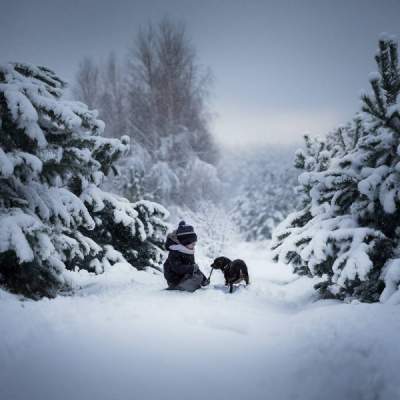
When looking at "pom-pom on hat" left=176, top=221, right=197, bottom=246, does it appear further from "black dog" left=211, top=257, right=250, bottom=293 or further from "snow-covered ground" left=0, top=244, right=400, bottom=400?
"snow-covered ground" left=0, top=244, right=400, bottom=400

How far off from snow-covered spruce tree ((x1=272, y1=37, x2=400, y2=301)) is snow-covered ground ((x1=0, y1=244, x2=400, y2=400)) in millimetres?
990

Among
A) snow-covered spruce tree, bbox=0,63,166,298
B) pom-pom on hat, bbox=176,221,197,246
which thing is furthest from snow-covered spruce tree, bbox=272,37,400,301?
snow-covered spruce tree, bbox=0,63,166,298

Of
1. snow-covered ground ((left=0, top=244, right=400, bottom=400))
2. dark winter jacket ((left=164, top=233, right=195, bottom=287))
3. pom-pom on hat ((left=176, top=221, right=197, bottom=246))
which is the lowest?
snow-covered ground ((left=0, top=244, right=400, bottom=400))

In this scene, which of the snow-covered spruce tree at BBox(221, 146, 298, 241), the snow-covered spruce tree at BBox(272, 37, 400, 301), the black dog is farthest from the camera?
the snow-covered spruce tree at BBox(221, 146, 298, 241)

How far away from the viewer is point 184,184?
16.9 meters

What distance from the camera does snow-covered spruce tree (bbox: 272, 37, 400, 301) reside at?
4.03 m

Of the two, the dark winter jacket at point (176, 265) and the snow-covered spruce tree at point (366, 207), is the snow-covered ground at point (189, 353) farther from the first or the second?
the dark winter jacket at point (176, 265)

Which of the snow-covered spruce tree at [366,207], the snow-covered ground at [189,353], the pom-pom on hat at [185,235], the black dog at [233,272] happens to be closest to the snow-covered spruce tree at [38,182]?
the snow-covered ground at [189,353]

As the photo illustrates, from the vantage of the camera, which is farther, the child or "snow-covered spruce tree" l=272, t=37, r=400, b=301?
the child

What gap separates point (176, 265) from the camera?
5.33 m

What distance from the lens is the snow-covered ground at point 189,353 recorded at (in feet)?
7.74

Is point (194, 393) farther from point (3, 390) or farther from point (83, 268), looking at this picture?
point (83, 268)

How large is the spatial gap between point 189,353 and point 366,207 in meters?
3.09

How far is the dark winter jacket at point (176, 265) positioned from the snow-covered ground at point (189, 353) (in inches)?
58.7
